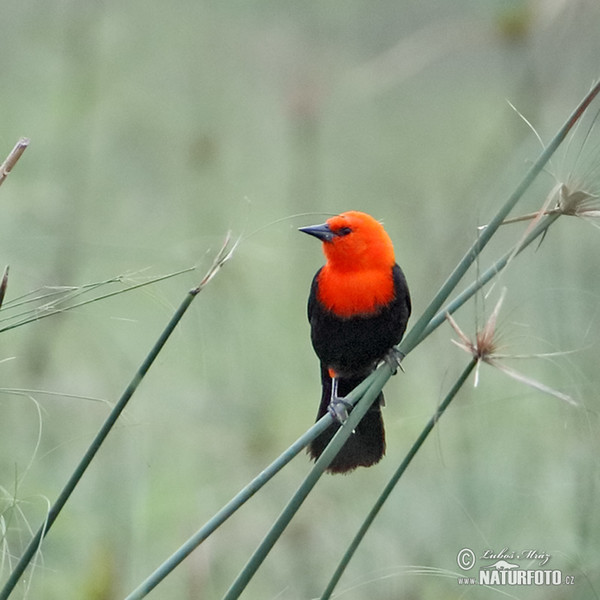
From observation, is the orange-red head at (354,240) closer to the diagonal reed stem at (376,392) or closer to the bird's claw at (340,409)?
the bird's claw at (340,409)

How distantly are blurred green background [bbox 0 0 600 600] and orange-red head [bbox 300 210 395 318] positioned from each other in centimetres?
20

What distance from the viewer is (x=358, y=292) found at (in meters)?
3.11

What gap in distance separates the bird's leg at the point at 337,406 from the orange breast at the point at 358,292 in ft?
0.93

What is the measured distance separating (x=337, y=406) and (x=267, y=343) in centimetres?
313

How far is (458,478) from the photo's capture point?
3490 millimetres

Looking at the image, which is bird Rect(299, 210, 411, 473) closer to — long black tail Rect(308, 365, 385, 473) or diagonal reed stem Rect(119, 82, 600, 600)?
long black tail Rect(308, 365, 385, 473)

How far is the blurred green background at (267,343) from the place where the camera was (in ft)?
9.25

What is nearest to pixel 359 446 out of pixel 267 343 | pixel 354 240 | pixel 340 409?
pixel 340 409

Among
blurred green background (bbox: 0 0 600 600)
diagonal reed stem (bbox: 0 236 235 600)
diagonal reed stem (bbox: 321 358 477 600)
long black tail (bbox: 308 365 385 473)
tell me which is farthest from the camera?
blurred green background (bbox: 0 0 600 600)

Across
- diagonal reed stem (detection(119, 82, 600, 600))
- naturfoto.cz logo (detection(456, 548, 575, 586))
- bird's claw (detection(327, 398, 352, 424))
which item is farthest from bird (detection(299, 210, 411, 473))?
diagonal reed stem (detection(119, 82, 600, 600))

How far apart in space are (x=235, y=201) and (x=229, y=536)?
3.86 m

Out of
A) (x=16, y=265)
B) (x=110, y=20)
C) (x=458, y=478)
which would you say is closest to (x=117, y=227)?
(x=110, y=20)

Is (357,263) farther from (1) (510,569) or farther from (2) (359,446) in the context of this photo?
(1) (510,569)

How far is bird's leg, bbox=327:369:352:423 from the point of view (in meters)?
2.40
